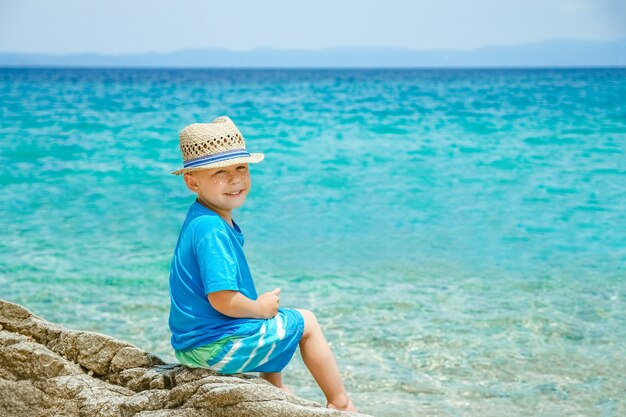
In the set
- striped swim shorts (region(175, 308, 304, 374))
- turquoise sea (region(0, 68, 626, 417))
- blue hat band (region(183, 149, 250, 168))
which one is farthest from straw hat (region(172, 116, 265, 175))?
turquoise sea (region(0, 68, 626, 417))

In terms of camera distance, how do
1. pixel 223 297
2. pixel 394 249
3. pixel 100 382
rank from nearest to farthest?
pixel 223 297 → pixel 100 382 → pixel 394 249

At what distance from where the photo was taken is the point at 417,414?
4465 mm

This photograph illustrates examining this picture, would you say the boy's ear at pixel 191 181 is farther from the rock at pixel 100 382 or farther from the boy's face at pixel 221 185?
the rock at pixel 100 382

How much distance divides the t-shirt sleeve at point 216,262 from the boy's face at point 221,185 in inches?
6.5

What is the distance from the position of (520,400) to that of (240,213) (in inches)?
230

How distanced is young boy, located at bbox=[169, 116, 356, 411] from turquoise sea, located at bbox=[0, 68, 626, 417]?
177 cm

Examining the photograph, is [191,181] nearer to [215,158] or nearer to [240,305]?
[215,158]

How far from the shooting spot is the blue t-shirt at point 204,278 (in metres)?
2.75

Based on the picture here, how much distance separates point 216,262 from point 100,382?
667 millimetres

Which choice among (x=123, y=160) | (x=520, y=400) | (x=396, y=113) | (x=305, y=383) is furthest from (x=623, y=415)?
(x=396, y=113)

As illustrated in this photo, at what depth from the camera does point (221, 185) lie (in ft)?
9.59

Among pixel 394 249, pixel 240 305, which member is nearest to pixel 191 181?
pixel 240 305

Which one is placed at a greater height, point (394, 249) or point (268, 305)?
point (268, 305)

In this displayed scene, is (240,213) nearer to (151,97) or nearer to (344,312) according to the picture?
(344,312)
